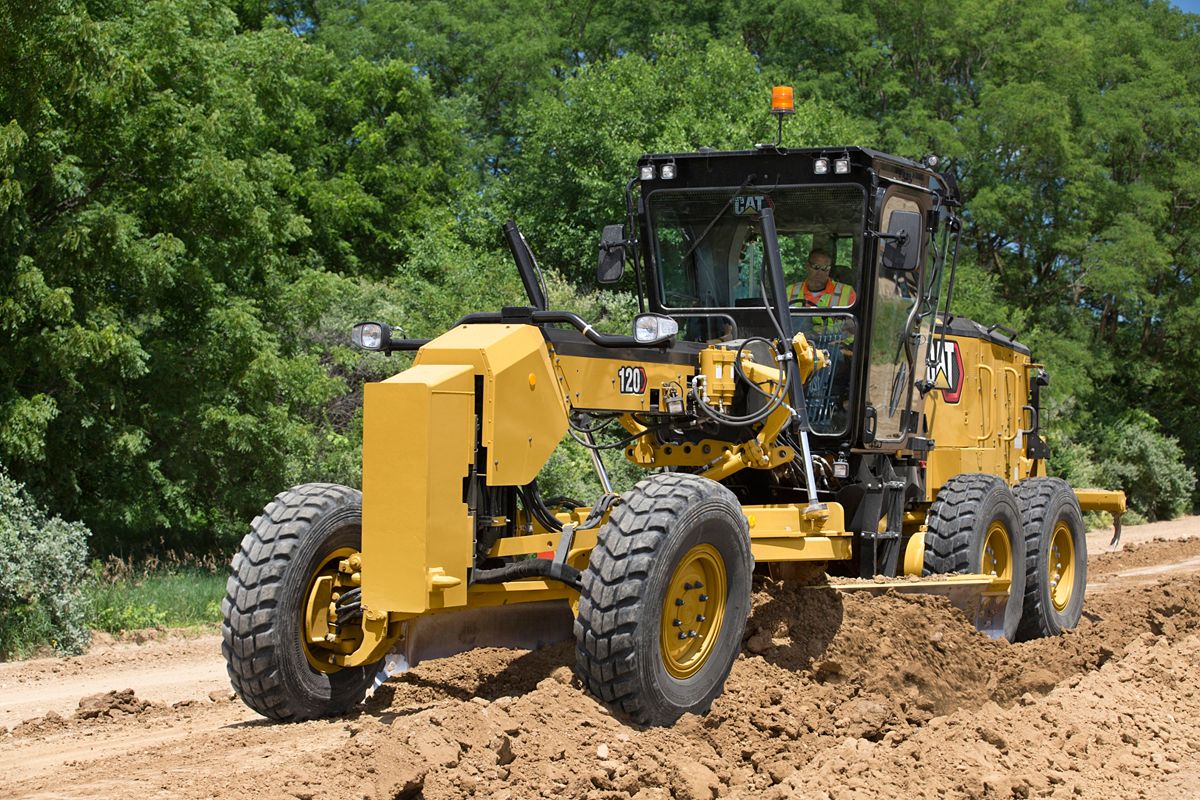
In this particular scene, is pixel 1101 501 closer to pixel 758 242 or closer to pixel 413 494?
pixel 758 242

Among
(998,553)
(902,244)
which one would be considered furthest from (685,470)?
(998,553)

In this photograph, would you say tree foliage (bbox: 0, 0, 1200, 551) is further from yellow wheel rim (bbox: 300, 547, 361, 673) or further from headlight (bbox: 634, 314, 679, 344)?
headlight (bbox: 634, 314, 679, 344)

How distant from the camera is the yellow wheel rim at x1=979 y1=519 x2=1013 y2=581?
9.78 m

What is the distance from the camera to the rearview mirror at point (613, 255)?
929cm

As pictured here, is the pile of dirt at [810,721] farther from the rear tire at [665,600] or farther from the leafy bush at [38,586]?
the leafy bush at [38,586]

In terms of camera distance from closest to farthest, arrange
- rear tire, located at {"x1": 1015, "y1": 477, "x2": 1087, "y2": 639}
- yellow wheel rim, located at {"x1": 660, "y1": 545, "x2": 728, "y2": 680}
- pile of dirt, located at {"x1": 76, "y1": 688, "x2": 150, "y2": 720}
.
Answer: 1. yellow wheel rim, located at {"x1": 660, "y1": 545, "x2": 728, "y2": 680}
2. pile of dirt, located at {"x1": 76, "y1": 688, "x2": 150, "y2": 720}
3. rear tire, located at {"x1": 1015, "y1": 477, "x2": 1087, "y2": 639}

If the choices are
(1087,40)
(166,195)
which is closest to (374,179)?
(166,195)

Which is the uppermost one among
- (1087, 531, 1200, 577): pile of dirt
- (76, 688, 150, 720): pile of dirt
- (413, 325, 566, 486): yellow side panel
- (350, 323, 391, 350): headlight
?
(350, 323, 391, 350): headlight

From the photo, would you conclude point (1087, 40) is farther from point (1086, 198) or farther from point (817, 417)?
point (817, 417)

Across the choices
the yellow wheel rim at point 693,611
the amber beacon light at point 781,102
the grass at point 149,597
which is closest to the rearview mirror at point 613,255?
the amber beacon light at point 781,102

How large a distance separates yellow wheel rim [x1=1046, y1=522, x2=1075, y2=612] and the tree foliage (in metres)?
7.57

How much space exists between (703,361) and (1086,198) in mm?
27517

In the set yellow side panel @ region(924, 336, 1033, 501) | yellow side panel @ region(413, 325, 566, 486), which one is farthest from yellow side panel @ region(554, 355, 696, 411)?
yellow side panel @ region(924, 336, 1033, 501)

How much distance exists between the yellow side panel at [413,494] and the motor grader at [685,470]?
0.01m
